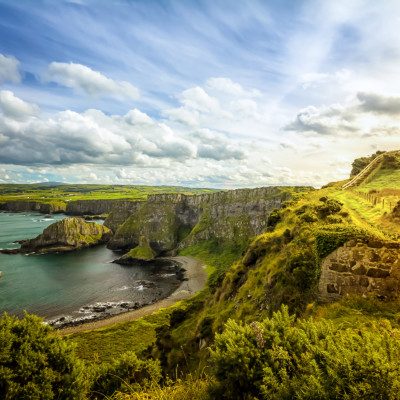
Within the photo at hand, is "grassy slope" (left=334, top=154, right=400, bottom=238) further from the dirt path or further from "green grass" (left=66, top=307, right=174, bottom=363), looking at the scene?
the dirt path

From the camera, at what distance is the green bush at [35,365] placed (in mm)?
15766

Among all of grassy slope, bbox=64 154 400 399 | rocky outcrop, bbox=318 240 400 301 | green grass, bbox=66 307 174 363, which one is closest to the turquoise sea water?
green grass, bbox=66 307 174 363

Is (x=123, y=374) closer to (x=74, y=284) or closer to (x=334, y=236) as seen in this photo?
(x=334, y=236)

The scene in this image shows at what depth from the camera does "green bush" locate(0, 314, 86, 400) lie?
15766mm

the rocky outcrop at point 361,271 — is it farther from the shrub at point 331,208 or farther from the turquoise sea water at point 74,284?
the turquoise sea water at point 74,284

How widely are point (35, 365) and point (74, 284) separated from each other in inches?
2683

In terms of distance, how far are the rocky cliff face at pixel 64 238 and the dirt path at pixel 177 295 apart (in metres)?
49.8

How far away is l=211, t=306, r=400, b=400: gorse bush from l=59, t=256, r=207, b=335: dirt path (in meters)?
52.8

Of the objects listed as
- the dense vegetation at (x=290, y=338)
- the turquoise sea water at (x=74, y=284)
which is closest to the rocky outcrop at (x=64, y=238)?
the turquoise sea water at (x=74, y=284)

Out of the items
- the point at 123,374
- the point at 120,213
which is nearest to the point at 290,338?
the point at 123,374

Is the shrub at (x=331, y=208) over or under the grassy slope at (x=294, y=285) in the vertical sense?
over

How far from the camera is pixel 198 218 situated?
13388 cm

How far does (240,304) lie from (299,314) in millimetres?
10292

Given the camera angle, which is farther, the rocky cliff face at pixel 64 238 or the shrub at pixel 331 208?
the rocky cliff face at pixel 64 238
